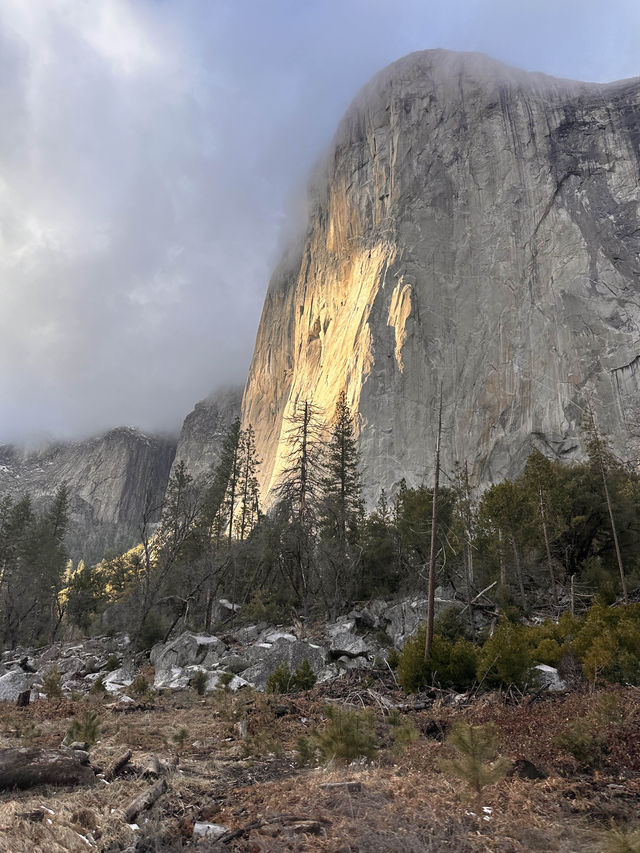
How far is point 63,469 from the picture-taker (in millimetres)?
161125

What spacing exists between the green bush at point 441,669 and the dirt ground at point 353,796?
2632 mm

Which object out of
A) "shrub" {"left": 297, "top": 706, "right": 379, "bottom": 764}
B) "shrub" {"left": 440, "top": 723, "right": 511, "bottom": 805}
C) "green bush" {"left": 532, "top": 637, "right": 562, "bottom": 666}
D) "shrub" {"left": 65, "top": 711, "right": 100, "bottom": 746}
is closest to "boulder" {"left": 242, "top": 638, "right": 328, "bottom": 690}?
"green bush" {"left": 532, "top": 637, "right": 562, "bottom": 666}

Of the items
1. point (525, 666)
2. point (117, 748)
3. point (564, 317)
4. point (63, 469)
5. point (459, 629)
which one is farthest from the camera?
point (63, 469)

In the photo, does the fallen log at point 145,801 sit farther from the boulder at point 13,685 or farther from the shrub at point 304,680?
the boulder at point 13,685

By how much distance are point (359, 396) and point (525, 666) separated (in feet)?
129

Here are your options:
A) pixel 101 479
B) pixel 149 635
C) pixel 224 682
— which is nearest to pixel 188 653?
pixel 149 635

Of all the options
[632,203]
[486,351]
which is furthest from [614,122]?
[486,351]

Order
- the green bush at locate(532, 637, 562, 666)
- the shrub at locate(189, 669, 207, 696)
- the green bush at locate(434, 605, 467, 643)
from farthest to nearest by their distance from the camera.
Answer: the green bush at locate(434, 605, 467, 643), the shrub at locate(189, 669, 207, 696), the green bush at locate(532, 637, 562, 666)

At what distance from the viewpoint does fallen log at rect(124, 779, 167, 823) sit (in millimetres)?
4258

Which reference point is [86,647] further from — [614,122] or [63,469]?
[63,469]

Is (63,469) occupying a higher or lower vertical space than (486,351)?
higher

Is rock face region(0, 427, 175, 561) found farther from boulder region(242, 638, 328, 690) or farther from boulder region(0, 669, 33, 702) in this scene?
boulder region(242, 638, 328, 690)

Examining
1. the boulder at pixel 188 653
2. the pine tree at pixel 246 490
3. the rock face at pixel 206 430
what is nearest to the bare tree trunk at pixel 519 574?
the boulder at pixel 188 653

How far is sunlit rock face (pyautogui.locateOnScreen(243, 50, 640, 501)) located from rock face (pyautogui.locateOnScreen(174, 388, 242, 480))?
6529 centimetres
